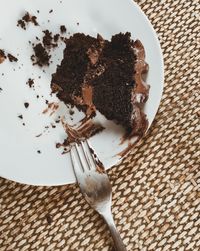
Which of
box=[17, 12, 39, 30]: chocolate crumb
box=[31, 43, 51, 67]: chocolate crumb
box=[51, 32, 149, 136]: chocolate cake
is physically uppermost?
box=[17, 12, 39, 30]: chocolate crumb

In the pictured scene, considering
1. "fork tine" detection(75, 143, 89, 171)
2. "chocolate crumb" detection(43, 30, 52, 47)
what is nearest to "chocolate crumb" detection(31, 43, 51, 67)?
"chocolate crumb" detection(43, 30, 52, 47)

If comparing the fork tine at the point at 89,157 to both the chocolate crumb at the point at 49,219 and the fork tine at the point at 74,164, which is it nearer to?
the fork tine at the point at 74,164

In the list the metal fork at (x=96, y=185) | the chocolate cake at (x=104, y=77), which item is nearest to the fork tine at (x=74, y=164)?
the metal fork at (x=96, y=185)

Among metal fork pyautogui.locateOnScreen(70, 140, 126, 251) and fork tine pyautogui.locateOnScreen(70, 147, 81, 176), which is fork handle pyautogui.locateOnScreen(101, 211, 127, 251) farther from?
fork tine pyautogui.locateOnScreen(70, 147, 81, 176)

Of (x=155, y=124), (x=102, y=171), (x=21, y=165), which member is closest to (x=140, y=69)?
(x=155, y=124)

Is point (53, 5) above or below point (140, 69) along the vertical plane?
above

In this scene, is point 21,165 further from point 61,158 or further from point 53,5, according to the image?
point 53,5
